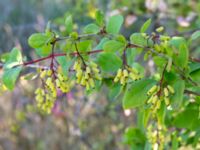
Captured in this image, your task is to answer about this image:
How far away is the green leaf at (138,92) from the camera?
1.09 metres

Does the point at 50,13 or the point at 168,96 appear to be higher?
the point at 168,96

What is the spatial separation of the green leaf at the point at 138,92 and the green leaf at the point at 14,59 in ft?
0.97

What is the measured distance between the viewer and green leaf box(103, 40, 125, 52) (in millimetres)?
1081

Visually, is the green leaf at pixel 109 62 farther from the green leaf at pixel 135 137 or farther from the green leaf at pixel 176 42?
the green leaf at pixel 135 137

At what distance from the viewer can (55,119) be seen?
4270 mm

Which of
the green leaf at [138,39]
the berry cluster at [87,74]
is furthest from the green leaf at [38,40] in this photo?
the green leaf at [138,39]

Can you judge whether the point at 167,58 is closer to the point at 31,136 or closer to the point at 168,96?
the point at 168,96

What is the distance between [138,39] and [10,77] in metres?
0.32

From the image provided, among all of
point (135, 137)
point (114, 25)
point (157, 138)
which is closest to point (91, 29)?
point (114, 25)

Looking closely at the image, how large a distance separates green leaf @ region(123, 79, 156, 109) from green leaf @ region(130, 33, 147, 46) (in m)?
0.09

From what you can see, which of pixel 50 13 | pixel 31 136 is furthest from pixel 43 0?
pixel 31 136

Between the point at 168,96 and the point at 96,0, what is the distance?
2869 mm

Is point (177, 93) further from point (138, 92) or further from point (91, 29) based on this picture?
point (91, 29)

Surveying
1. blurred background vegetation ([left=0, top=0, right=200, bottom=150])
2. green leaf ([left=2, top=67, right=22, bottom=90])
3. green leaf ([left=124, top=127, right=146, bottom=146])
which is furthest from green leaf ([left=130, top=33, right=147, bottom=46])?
blurred background vegetation ([left=0, top=0, right=200, bottom=150])
